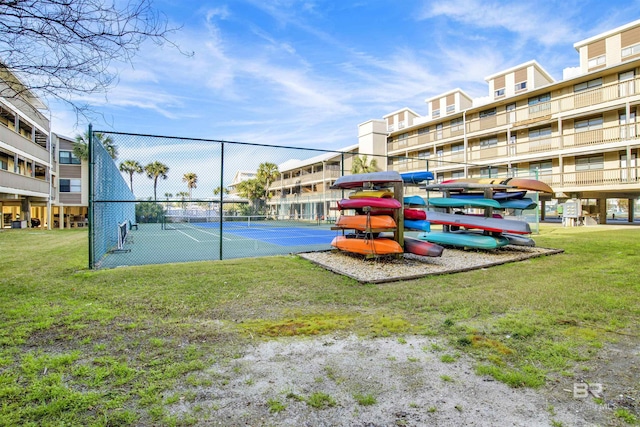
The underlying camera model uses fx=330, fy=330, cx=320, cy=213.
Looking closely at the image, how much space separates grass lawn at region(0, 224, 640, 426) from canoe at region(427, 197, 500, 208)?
2.77 metres

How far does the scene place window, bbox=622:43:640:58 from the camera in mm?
22578

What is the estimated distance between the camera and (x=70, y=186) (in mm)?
30891

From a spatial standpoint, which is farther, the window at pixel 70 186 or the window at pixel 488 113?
the window at pixel 70 186

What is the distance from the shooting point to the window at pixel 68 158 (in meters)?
30.7

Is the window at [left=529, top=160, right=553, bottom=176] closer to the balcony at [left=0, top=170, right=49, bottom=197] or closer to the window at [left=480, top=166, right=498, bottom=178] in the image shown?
the window at [left=480, top=166, right=498, bottom=178]

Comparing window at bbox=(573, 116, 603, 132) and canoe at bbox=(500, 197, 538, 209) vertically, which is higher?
window at bbox=(573, 116, 603, 132)

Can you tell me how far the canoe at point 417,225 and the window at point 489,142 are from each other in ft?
86.7

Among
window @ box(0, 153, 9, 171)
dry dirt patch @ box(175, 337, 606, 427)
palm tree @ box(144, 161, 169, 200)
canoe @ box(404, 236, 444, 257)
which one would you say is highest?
window @ box(0, 153, 9, 171)

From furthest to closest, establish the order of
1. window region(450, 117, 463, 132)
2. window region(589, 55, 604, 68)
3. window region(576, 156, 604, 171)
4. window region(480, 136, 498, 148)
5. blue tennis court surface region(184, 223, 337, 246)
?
window region(450, 117, 463, 132)
window region(480, 136, 498, 148)
window region(589, 55, 604, 68)
window region(576, 156, 604, 171)
blue tennis court surface region(184, 223, 337, 246)

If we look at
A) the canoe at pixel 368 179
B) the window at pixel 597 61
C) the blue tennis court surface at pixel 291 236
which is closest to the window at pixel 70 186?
the blue tennis court surface at pixel 291 236

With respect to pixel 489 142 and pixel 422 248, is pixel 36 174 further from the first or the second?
pixel 489 142

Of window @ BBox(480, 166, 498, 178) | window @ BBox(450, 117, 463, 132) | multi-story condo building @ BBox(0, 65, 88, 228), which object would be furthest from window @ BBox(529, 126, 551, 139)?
multi-story condo building @ BBox(0, 65, 88, 228)

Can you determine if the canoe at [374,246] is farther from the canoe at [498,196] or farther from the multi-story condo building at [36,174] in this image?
the multi-story condo building at [36,174]

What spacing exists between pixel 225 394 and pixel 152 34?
3.14 metres
